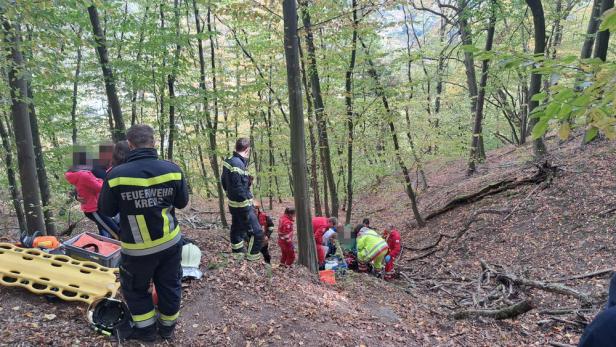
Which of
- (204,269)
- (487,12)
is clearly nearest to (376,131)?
(487,12)

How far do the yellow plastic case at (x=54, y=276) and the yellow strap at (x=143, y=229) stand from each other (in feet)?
3.73

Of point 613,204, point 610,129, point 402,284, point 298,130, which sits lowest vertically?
point 402,284

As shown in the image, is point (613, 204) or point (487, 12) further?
point (487, 12)

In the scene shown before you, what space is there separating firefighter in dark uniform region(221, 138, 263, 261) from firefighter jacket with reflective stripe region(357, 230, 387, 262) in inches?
105

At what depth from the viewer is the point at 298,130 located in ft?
19.3

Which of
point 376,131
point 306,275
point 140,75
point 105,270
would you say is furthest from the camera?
Result: point 376,131

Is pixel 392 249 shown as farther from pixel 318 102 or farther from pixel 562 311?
pixel 318 102

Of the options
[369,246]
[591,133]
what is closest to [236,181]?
[369,246]

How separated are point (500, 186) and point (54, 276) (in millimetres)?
11341

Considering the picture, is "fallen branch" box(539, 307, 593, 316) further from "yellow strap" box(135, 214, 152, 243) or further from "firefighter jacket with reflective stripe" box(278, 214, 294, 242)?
"yellow strap" box(135, 214, 152, 243)

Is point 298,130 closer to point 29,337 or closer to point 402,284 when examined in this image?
point 29,337

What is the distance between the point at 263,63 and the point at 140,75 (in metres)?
6.04

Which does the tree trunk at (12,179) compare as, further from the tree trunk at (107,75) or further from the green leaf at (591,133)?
the green leaf at (591,133)

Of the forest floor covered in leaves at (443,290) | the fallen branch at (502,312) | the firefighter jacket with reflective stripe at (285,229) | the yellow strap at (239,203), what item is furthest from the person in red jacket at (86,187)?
the fallen branch at (502,312)
